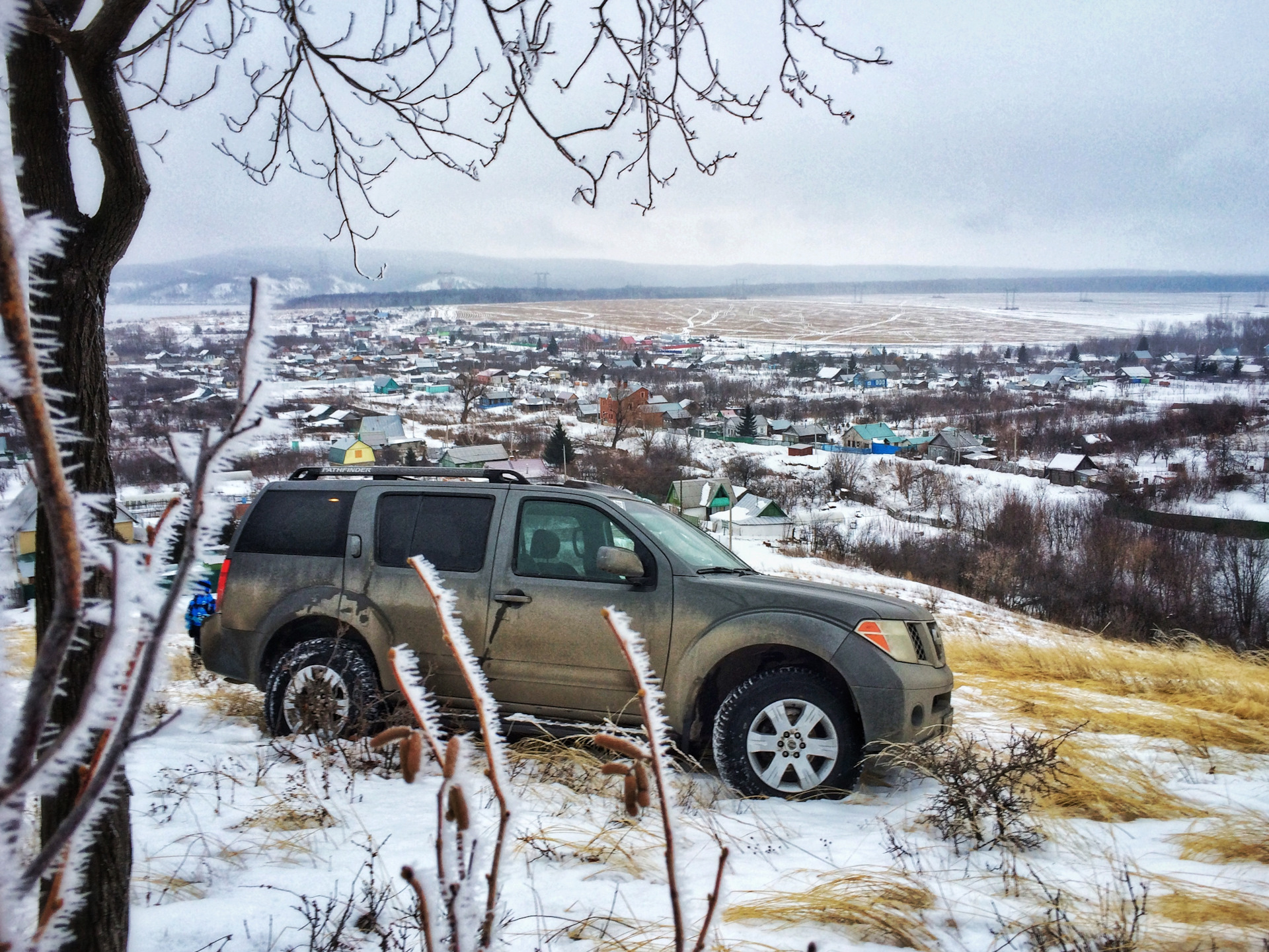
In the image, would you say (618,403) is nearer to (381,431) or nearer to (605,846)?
(381,431)

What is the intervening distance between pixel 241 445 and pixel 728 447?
236 ft

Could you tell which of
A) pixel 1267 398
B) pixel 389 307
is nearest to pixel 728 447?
pixel 1267 398

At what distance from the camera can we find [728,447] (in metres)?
72.4

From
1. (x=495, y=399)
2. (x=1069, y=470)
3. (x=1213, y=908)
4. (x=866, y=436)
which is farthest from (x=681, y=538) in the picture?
(x=495, y=399)

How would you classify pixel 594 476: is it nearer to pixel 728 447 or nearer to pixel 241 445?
pixel 728 447

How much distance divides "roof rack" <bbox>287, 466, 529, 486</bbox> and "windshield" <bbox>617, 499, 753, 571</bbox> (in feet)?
2.60

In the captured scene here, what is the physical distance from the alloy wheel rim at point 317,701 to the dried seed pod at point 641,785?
11.8 ft

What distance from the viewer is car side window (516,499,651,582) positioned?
16.9 feet

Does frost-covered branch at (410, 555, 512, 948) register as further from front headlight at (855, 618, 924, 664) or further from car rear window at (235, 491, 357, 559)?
car rear window at (235, 491, 357, 559)

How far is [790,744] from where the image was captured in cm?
448

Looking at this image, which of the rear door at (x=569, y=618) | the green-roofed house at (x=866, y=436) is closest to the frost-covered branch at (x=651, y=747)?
the rear door at (x=569, y=618)

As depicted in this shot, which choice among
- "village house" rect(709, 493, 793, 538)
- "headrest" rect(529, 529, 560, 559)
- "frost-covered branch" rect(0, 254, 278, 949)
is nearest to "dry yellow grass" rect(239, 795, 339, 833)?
"headrest" rect(529, 529, 560, 559)

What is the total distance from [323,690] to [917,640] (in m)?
3.29

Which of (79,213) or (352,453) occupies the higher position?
(79,213)
